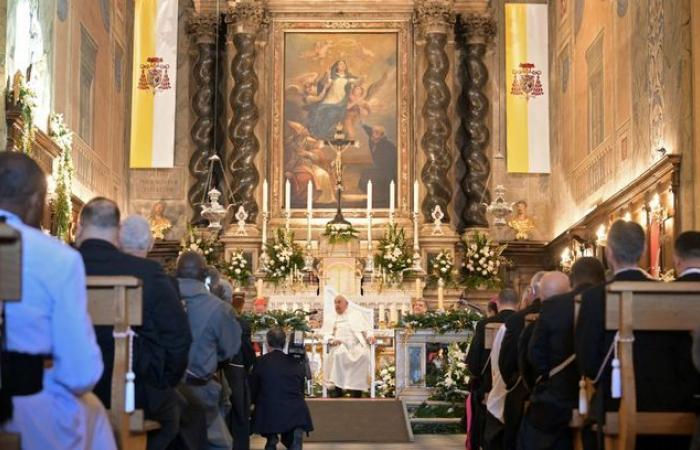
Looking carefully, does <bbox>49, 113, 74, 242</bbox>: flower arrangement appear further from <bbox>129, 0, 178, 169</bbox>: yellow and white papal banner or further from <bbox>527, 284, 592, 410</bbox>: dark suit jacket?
<bbox>527, 284, 592, 410</bbox>: dark suit jacket

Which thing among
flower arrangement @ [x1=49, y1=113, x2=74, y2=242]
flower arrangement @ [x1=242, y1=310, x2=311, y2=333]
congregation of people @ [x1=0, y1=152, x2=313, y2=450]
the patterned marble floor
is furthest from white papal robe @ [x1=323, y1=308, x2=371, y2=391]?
congregation of people @ [x1=0, y1=152, x2=313, y2=450]

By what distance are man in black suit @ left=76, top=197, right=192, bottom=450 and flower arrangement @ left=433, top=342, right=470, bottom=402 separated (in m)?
9.01

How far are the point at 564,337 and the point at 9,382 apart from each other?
4.18 meters

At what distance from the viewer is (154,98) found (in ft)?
84.2

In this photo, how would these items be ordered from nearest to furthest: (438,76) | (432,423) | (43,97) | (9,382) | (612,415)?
(9,382) < (612,415) < (432,423) < (43,97) < (438,76)

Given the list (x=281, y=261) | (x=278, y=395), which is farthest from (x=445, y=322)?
(x=281, y=261)

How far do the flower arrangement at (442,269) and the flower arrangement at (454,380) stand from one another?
25.5 ft

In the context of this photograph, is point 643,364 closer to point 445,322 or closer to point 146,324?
point 146,324

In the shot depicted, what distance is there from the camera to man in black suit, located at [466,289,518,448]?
10.6m

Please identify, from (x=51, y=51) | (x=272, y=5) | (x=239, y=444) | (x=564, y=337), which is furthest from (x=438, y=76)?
(x=564, y=337)

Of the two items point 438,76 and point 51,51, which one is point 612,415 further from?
point 438,76

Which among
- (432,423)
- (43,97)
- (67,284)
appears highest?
(43,97)

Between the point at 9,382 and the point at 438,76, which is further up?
the point at 438,76

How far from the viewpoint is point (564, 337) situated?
7.67 m
